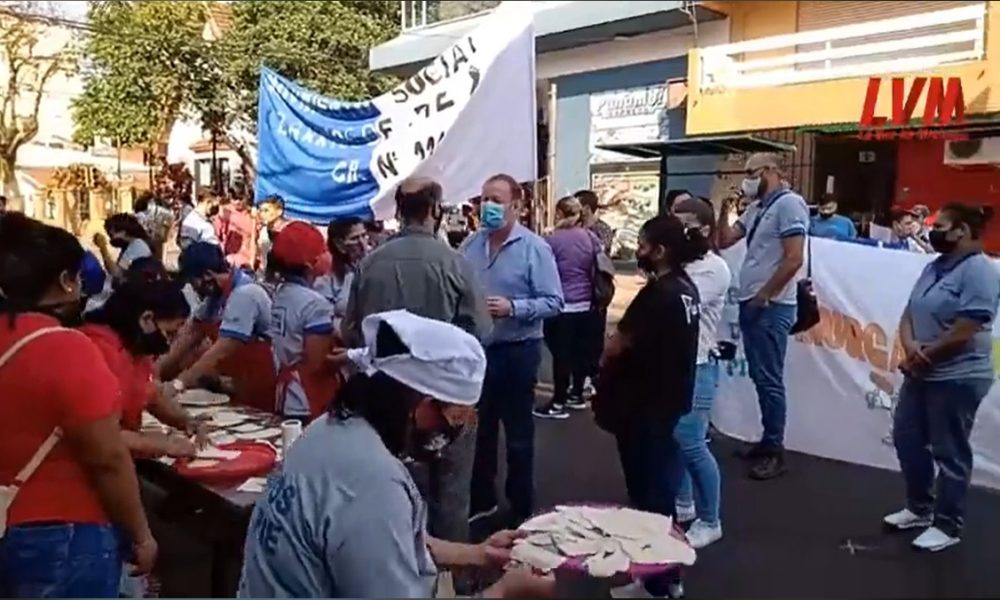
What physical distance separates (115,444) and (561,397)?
652 cm

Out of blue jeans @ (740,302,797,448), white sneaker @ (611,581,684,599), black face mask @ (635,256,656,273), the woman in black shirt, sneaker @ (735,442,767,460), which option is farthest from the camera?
sneaker @ (735,442,767,460)

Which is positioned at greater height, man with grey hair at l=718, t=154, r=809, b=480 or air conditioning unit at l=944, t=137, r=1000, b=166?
air conditioning unit at l=944, t=137, r=1000, b=166

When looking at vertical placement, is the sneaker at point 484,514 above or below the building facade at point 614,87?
below

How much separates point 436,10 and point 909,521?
20.1 meters

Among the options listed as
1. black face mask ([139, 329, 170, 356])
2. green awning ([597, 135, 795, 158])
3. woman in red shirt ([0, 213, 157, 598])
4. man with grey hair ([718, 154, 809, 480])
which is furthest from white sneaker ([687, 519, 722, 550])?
green awning ([597, 135, 795, 158])

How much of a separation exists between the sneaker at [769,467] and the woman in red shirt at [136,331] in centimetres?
417

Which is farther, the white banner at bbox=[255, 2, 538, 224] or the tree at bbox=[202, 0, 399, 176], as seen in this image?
the tree at bbox=[202, 0, 399, 176]

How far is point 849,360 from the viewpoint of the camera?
7.45 m

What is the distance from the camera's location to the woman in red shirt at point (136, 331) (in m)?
3.57

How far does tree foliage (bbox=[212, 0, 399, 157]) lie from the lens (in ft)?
74.1

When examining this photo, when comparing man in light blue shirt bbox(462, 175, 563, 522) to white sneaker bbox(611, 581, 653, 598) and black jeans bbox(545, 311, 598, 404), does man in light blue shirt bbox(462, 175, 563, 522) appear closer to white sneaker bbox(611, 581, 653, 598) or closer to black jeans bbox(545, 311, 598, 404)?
white sneaker bbox(611, 581, 653, 598)

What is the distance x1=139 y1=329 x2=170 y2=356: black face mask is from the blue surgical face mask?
225 cm

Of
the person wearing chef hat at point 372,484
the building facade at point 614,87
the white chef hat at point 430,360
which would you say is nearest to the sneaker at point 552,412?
the person wearing chef hat at point 372,484

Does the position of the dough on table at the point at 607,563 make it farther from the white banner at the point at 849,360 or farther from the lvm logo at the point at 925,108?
the lvm logo at the point at 925,108
